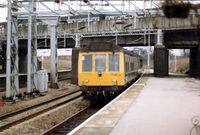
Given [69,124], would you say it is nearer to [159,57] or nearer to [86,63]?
[86,63]

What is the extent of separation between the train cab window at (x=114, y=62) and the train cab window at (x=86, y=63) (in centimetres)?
101

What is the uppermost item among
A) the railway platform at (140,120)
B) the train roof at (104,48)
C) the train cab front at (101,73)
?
the train roof at (104,48)

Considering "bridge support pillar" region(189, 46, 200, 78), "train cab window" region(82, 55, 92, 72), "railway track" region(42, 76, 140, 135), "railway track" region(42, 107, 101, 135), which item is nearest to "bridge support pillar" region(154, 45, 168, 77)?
"bridge support pillar" region(189, 46, 200, 78)

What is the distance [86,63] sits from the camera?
14.1 metres

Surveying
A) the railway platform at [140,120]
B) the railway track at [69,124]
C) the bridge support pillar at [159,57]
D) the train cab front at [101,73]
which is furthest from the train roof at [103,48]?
the bridge support pillar at [159,57]

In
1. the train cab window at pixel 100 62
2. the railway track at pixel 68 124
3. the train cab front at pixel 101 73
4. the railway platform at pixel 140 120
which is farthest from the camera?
the train cab window at pixel 100 62

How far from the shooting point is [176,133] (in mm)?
6605

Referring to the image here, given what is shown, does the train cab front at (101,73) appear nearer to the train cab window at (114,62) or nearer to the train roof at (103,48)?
the train cab window at (114,62)

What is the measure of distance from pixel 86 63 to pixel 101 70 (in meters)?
0.86

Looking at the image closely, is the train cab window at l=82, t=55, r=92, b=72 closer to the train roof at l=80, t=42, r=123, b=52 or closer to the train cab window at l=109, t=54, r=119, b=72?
the train roof at l=80, t=42, r=123, b=52

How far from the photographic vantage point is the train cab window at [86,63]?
45.9ft

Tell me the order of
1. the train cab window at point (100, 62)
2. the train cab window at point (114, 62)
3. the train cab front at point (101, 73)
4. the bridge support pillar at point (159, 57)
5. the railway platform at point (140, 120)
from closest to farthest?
the railway platform at point (140, 120) < the train cab front at point (101, 73) < the train cab window at point (114, 62) < the train cab window at point (100, 62) < the bridge support pillar at point (159, 57)

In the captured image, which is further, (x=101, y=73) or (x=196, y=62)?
(x=196, y=62)

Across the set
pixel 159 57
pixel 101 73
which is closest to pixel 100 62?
pixel 101 73
